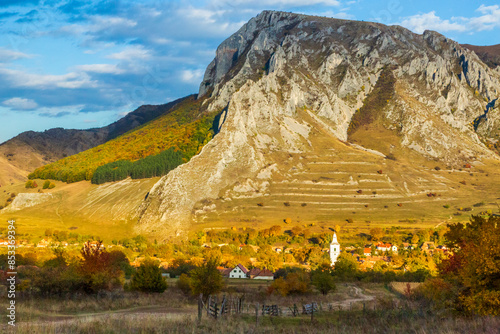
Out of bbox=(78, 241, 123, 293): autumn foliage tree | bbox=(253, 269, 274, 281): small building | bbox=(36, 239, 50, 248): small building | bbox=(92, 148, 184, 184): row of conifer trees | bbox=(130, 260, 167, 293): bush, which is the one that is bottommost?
bbox=(253, 269, 274, 281): small building

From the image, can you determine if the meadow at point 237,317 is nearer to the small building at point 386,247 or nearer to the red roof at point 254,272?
the red roof at point 254,272

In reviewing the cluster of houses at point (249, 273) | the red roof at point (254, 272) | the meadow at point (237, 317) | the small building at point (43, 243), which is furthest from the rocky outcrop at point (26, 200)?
the meadow at point (237, 317)

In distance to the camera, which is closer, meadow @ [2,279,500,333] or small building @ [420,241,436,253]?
meadow @ [2,279,500,333]

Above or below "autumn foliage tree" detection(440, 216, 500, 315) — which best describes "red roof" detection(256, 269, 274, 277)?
below

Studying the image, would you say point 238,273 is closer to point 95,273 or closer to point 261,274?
point 261,274

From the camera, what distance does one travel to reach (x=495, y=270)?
21.1 m

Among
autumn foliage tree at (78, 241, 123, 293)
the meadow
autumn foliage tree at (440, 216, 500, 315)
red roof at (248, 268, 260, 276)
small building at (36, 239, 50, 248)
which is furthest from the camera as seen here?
small building at (36, 239, 50, 248)

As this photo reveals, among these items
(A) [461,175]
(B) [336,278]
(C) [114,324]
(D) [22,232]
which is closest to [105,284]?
(C) [114,324]

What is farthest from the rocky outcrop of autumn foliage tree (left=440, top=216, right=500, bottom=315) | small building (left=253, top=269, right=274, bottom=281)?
autumn foliage tree (left=440, top=216, right=500, bottom=315)

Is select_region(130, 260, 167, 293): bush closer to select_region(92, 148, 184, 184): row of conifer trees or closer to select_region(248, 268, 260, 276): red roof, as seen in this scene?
select_region(248, 268, 260, 276): red roof

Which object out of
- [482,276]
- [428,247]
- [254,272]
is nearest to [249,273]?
[254,272]

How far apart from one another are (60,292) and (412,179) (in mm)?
159889

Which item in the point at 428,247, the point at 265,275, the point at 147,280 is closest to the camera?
the point at 147,280

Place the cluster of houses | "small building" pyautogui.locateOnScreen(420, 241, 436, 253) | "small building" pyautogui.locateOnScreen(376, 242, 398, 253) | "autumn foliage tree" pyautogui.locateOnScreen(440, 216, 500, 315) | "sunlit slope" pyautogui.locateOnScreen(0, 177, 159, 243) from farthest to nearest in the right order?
"sunlit slope" pyautogui.locateOnScreen(0, 177, 159, 243), "small building" pyautogui.locateOnScreen(376, 242, 398, 253), "small building" pyautogui.locateOnScreen(420, 241, 436, 253), the cluster of houses, "autumn foliage tree" pyautogui.locateOnScreen(440, 216, 500, 315)
